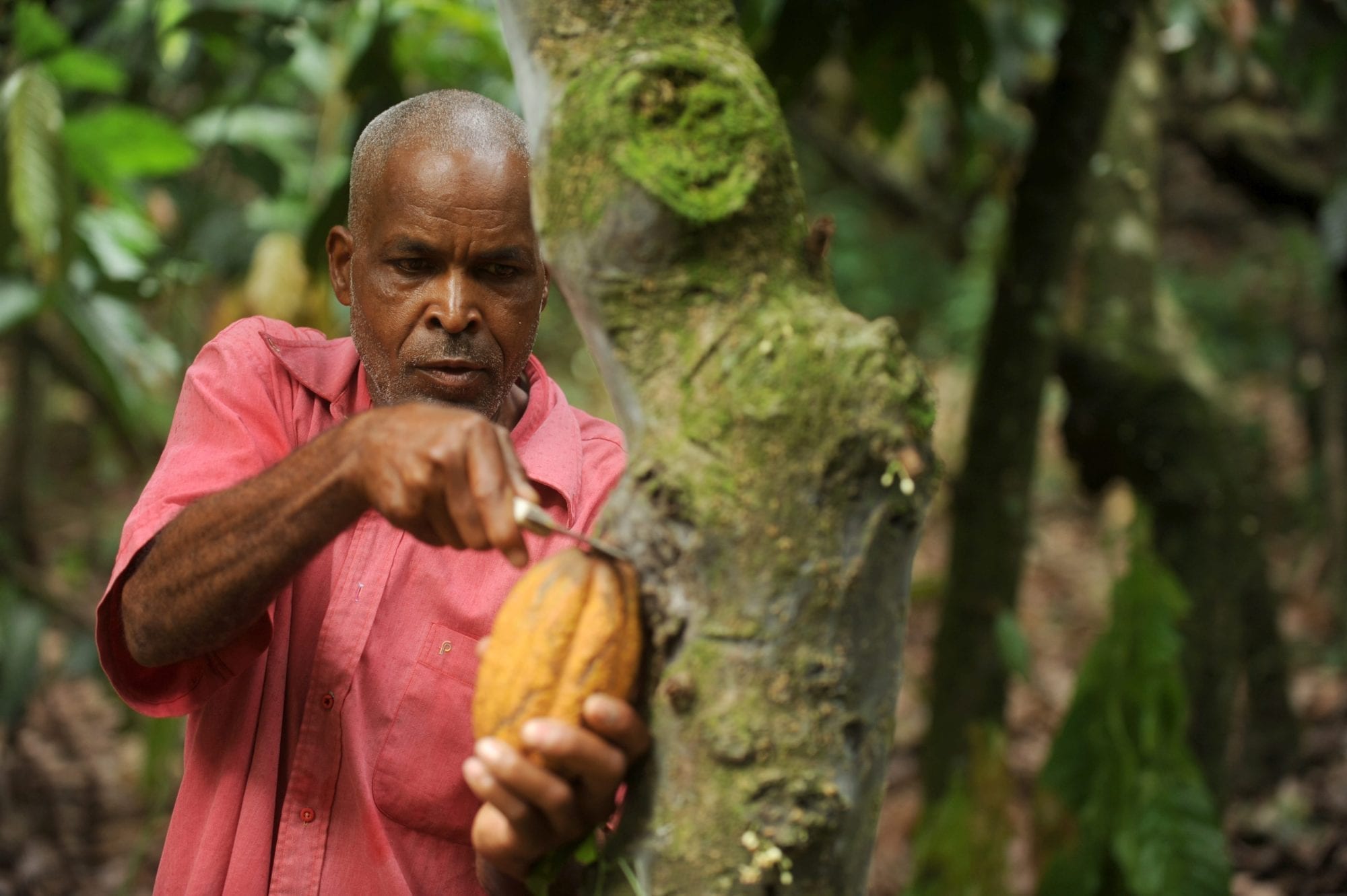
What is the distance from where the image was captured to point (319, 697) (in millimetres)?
1240

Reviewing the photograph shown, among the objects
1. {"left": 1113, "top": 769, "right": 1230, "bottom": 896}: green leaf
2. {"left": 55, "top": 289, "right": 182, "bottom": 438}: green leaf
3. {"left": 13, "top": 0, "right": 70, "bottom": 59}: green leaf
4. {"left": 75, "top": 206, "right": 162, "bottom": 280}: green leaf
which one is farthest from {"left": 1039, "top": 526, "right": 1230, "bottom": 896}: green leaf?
{"left": 13, "top": 0, "right": 70, "bottom": 59}: green leaf

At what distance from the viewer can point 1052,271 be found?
2797 mm

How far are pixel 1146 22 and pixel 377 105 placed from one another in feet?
7.01

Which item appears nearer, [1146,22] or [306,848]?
[306,848]

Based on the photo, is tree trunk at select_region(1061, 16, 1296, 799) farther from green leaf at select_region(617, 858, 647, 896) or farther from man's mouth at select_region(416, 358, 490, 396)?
green leaf at select_region(617, 858, 647, 896)

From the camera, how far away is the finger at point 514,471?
36.9 inches

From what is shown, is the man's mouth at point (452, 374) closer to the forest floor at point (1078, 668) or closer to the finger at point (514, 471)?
the finger at point (514, 471)

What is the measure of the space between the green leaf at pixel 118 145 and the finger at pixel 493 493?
1.95 meters

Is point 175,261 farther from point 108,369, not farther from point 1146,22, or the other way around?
point 1146,22

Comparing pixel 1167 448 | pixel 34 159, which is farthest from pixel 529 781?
pixel 1167 448

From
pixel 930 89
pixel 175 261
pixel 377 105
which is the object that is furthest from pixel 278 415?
pixel 930 89

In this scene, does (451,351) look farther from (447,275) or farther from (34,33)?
(34,33)

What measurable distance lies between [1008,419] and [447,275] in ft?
6.07

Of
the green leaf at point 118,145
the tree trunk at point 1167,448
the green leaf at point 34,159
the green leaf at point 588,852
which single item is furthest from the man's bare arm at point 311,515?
the tree trunk at point 1167,448
